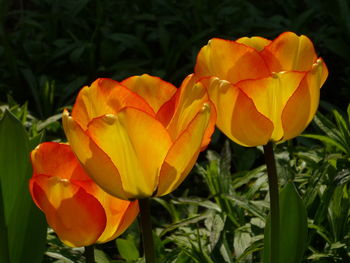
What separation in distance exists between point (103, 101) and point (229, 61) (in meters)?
0.22

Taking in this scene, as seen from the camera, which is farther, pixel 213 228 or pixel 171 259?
pixel 213 228

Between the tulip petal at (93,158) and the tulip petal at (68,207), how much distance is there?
0.05m

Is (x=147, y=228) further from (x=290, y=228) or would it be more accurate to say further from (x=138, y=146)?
(x=290, y=228)

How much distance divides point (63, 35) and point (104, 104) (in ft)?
10.7

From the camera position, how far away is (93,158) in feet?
3.48

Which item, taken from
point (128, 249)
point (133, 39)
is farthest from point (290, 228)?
point (133, 39)

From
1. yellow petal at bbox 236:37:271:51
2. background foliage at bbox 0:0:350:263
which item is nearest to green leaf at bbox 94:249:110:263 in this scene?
background foliage at bbox 0:0:350:263

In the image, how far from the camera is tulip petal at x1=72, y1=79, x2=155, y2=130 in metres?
1.15

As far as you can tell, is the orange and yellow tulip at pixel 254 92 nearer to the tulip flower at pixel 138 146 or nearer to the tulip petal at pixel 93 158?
the tulip flower at pixel 138 146

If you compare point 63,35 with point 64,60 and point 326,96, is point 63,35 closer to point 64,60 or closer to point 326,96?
point 64,60

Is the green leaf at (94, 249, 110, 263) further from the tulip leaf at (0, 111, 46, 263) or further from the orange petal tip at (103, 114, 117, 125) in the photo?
the orange petal tip at (103, 114, 117, 125)

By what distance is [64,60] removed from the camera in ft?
13.4

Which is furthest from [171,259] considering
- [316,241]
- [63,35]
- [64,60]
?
[63,35]

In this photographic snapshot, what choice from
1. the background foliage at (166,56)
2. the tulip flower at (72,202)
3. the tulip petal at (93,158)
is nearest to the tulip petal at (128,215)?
the tulip flower at (72,202)
